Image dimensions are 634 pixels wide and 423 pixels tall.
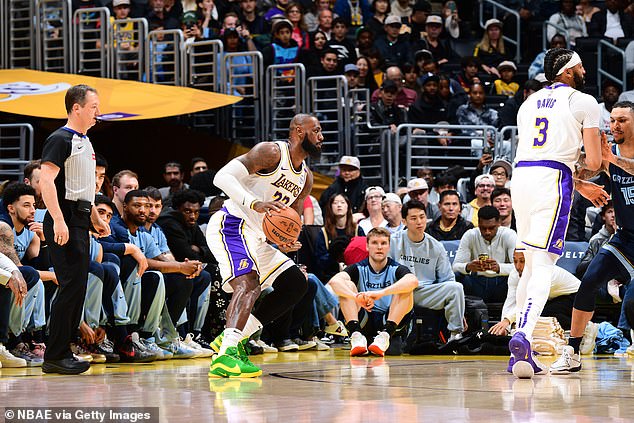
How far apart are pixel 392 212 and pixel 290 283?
16.5 ft

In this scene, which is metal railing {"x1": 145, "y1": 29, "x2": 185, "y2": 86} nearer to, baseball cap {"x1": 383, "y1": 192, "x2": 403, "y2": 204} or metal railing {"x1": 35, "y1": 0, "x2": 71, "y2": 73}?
metal railing {"x1": 35, "y1": 0, "x2": 71, "y2": 73}

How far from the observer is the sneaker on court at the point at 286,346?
1160 cm

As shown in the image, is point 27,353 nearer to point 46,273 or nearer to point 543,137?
point 46,273

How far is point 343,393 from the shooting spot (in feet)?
21.0

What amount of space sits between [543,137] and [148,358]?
4.32m

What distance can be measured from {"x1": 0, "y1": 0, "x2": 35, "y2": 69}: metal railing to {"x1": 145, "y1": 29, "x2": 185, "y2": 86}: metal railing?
6.31 feet

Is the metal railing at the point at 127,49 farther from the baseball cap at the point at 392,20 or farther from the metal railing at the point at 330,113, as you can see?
the baseball cap at the point at 392,20

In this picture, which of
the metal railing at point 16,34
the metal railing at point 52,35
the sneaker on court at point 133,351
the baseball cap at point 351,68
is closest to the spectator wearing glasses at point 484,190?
the baseball cap at point 351,68

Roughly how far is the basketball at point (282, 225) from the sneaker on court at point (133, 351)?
262 centimetres

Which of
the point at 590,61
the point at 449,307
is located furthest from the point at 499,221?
the point at 590,61

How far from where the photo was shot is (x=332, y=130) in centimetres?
1623

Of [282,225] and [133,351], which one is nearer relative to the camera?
[282,225]

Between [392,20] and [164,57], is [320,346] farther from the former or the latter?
[392,20]

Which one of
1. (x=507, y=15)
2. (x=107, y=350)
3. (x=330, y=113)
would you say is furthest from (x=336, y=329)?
(x=507, y=15)
